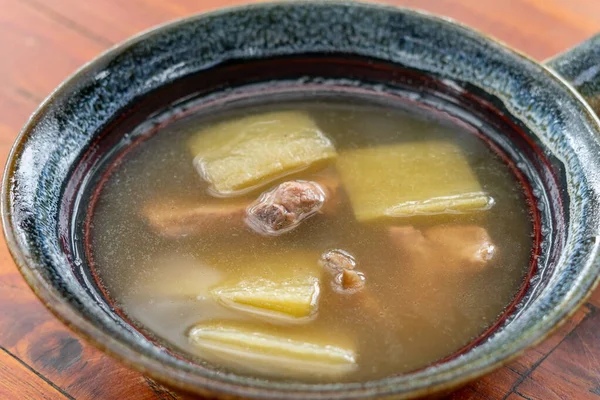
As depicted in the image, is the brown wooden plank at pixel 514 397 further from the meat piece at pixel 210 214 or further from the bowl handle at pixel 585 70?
the bowl handle at pixel 585 70

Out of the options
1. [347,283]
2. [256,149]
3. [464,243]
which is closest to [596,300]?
[464,243]

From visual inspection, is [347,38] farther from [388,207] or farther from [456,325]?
[456,325]

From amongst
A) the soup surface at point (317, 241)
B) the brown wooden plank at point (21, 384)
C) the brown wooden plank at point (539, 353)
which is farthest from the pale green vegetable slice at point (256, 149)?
the brown wooden plank at point (539, 353)

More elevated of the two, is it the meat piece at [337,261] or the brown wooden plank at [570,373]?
the meat piece at [337,261]

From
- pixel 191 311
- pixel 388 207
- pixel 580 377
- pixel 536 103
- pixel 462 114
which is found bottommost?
pixel 580 377

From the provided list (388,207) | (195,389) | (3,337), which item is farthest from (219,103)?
(195,389)

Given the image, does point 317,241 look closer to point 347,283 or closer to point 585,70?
point 347,283
